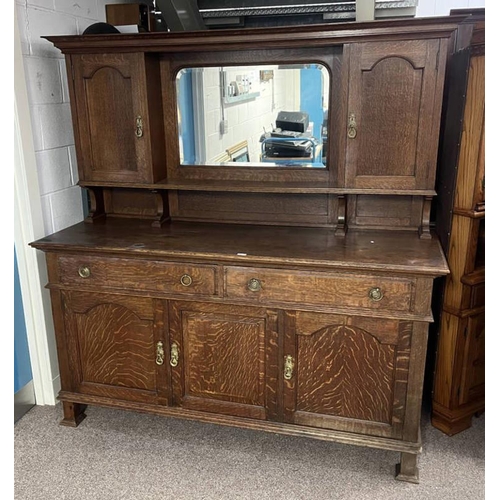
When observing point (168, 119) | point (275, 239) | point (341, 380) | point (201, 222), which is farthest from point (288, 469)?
point (168, 119)

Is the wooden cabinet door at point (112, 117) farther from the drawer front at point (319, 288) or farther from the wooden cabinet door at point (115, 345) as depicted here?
the drawer front at point (319, 288)

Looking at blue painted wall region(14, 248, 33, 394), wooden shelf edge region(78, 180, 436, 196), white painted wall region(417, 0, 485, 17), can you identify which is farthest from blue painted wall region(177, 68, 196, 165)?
white painted wall region(417, 0, 485, 17)

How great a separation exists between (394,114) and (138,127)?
3.42 ft

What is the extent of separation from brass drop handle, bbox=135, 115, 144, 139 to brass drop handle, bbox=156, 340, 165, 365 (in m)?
0.87

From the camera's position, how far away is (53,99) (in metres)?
2.25

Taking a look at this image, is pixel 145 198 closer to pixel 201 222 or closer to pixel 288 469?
pixel 201 222

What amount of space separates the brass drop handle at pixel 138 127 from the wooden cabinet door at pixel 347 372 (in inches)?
38.6

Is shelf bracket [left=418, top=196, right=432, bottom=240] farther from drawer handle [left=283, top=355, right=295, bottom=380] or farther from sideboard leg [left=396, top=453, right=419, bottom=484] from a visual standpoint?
sideboard leg [left=396, top=453, right=419, bottom=484]

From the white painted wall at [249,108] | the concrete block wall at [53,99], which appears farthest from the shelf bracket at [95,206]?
the white painted wall at [249,108]

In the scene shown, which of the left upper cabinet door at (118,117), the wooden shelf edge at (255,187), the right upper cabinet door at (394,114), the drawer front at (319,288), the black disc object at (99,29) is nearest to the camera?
the drawer front at (319,288)

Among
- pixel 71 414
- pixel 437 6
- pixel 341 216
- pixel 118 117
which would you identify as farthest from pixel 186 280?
pixel 437 6

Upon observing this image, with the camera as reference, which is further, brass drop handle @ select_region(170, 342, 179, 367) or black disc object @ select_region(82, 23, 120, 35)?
black disc object @ select_region(82, 23, 120, 35)

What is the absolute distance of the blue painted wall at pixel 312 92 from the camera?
2.03 meters

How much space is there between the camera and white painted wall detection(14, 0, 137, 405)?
2078 mm
